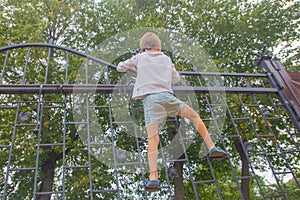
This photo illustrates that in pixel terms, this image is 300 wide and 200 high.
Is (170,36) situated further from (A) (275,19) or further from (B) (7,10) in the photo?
(B) (7,10)

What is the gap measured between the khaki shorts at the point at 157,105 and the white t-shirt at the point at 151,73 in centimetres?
6

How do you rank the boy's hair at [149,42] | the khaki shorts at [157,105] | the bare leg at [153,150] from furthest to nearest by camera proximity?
the boy's hair at [149,42], the khaki shorts at [157,105], the bare leg at [153,150]

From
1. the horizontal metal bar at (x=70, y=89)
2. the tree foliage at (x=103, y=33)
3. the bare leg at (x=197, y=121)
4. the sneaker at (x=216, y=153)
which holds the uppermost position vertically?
the tree foliage at (x=103, y=33)

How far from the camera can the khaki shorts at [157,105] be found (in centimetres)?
252

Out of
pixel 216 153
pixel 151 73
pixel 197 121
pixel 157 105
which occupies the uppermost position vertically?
pixel 151 73

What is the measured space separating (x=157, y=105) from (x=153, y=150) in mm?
414

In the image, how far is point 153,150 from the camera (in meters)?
2.42

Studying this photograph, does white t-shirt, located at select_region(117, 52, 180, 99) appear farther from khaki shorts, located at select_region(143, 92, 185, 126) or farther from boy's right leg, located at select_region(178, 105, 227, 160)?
boy's right leg, located at select_region(178, 105, 227, 160)

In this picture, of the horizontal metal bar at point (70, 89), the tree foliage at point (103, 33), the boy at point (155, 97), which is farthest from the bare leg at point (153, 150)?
the tree foliage at point (103, 33)

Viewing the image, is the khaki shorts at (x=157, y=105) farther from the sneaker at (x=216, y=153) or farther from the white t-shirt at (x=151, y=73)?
the sneaker at (x=216, y=153)

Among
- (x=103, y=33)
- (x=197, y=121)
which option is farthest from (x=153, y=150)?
(x=103, y=33)

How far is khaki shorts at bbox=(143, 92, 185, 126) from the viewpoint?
252 cm

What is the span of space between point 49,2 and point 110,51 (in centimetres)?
299

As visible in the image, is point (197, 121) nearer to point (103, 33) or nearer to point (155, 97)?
point (155, 97)
